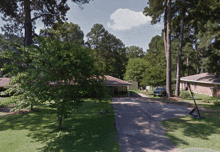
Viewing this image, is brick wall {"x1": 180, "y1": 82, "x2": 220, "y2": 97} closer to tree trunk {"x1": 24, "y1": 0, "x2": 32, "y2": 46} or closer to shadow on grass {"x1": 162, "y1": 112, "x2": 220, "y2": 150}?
shadow on grass {"x1": 162, "y1": 112, "x2": 220, "y2": 150}

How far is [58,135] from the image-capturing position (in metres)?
7.02

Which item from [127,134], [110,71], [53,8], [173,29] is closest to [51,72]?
[127,134]

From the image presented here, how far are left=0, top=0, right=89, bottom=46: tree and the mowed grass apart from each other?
784 cm

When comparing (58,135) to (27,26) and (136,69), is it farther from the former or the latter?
(136,69)

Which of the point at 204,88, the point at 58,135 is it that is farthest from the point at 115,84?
the point at 204,88

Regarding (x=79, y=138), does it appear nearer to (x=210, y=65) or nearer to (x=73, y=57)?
(x=73, y=57)

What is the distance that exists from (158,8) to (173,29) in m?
4.23

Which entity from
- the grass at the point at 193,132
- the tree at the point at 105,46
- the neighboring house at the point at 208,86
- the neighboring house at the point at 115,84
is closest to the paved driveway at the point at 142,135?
the grass at the point at 193,132

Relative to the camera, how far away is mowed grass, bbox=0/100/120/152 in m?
5.74

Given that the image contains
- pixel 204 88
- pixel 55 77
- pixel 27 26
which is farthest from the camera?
pixel 204 88

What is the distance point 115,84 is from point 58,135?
561 inches

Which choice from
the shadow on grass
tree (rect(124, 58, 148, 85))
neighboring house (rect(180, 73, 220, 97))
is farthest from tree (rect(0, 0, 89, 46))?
tree (rect(124, 58, 148, 85))

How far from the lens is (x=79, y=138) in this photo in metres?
6.62

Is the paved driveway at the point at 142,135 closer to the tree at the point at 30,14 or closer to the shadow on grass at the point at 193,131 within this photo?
the shadow on grass at the point at 193,131
